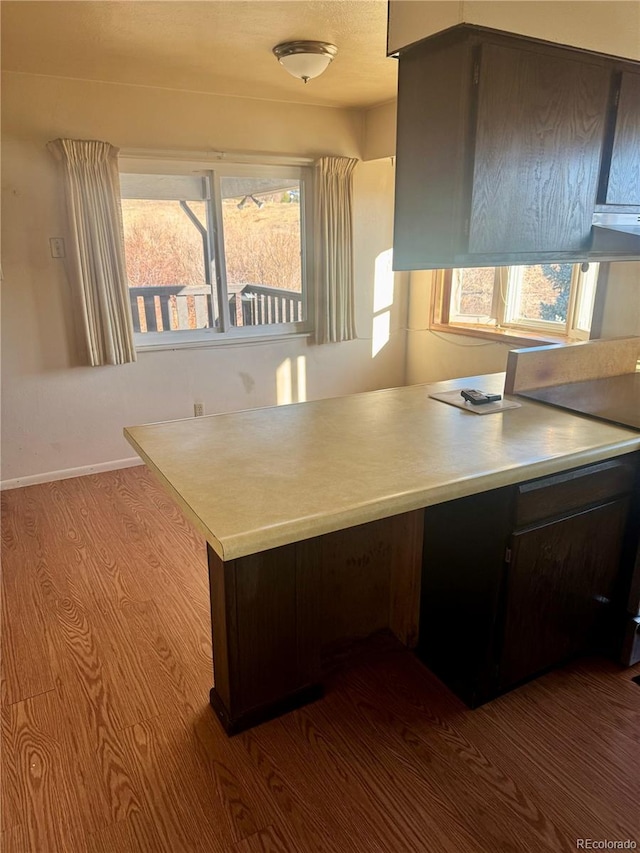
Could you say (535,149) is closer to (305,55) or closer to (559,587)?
(559,587)

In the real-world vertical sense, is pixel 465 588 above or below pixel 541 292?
below

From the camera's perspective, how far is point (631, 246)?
6.24ft

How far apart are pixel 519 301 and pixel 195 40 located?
8.85ft

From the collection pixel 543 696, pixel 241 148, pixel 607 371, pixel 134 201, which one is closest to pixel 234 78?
pixel 241 148

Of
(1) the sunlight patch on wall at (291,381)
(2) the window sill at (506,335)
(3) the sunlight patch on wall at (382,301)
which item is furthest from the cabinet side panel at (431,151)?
(3) the sunlight patch on wall at (382,301)

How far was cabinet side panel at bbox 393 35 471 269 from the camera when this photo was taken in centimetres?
155

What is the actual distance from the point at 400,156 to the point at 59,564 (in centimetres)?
236

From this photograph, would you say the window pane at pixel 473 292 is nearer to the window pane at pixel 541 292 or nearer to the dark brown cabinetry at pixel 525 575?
the window pane at pixel 541 292

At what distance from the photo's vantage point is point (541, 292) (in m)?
4.01

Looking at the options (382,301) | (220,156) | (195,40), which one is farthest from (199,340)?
(195,40)

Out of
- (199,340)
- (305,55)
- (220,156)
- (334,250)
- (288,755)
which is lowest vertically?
(288,755)

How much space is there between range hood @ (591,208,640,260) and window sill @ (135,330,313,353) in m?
2.73

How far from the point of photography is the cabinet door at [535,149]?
1.56m

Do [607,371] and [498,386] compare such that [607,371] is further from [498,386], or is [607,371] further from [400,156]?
[400,156]
